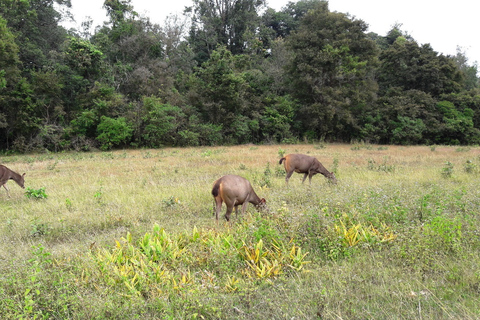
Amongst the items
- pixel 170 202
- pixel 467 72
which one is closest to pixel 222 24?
pixel 467 72

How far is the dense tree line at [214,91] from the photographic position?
25469 mm

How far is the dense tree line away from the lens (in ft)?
83.6

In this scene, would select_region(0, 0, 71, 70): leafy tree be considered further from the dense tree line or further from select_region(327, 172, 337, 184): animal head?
select_region(327, 172, 337, 184): animal head

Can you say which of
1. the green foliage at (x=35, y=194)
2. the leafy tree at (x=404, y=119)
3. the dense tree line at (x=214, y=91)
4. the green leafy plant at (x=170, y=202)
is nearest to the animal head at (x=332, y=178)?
the green leafy plant at (x=170, y=202)

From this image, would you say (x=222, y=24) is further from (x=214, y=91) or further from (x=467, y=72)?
(x=467, y=72)

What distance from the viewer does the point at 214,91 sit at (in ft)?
92.9

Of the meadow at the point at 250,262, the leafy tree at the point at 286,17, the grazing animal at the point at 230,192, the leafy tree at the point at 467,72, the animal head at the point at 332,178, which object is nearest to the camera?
the meadow at the point at 250,262

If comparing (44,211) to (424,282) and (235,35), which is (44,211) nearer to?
(424,282)

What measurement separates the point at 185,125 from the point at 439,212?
24.9 m

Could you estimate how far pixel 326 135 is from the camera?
32.1 m

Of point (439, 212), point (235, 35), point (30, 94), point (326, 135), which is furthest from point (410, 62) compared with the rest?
point (30, 94)

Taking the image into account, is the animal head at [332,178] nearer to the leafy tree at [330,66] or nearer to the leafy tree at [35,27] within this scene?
the leafy tree at [330,66]

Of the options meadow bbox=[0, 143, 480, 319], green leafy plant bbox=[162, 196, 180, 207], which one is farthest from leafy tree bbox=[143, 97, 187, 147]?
green leafy plant bbox=[162, 196, 180, 207]

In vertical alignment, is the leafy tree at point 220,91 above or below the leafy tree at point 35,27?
below
